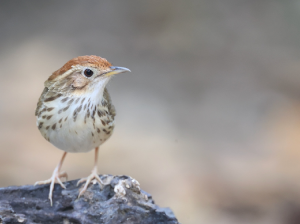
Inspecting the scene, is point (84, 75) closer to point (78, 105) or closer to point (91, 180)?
point (78, 105)

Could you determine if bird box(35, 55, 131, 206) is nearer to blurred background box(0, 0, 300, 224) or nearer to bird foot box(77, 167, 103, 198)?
bird foot box(77, 167, 103, 198)

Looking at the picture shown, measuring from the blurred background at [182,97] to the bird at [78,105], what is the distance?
360cm

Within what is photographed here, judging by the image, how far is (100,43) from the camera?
1066cm

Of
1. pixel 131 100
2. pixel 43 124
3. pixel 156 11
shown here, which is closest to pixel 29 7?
pixel 156 11

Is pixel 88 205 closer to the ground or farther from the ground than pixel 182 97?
closer to the ground

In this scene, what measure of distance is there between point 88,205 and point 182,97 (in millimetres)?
6598

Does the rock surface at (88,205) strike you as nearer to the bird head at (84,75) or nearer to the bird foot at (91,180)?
the bird foot at (91,180)

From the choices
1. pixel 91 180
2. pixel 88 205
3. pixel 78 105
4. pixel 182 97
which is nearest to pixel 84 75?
pixel 78 105

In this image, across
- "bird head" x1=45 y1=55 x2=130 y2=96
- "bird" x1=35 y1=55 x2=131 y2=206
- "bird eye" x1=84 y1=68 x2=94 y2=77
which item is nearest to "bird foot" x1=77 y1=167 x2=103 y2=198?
"bird" x1=35 y1=55 x2=131 y2=206

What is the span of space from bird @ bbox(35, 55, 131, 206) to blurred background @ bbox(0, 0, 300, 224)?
3.60 metres

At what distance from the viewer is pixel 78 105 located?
10.7ft

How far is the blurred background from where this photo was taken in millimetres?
6957

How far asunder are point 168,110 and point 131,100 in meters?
1.00

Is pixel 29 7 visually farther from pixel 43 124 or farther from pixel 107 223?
pixel 107 223
